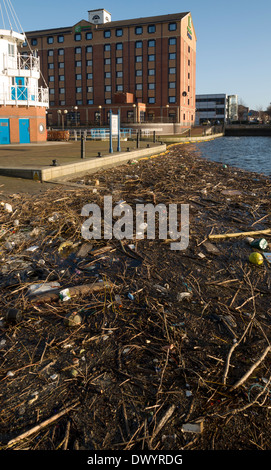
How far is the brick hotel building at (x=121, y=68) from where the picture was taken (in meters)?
62.0

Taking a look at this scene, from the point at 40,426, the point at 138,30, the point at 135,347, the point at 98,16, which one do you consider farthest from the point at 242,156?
the point at 98,16

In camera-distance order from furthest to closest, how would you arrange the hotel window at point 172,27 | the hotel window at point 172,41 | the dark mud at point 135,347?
the hotel window at point 172,41, the hotel window at point 172,27, the dark mud at point 135,347

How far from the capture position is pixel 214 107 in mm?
124438

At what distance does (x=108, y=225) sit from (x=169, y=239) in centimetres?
123

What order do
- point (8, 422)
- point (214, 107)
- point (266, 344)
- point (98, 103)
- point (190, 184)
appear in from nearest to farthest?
point (8, 422) < point (266, 344) < point (190, 184) < point (98, 103) < point (214, 107)

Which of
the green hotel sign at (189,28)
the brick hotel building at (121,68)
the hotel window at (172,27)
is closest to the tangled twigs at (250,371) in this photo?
the brick hotel building at (121,68)

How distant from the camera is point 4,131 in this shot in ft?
93.9

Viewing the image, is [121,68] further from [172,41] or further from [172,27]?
[172,27]

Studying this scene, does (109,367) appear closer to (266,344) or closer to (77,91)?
(266,344)

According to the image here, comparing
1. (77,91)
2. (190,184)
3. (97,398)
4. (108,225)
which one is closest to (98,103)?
(77,91)

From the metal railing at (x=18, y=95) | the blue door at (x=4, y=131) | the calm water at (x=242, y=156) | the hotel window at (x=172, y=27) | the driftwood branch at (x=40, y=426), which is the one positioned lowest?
the driftwood branch at (x=40, y=426)

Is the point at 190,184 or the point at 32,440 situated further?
the point at 190,184

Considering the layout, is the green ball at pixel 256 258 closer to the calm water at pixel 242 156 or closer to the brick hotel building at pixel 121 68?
the calm water at pixel 242 156
